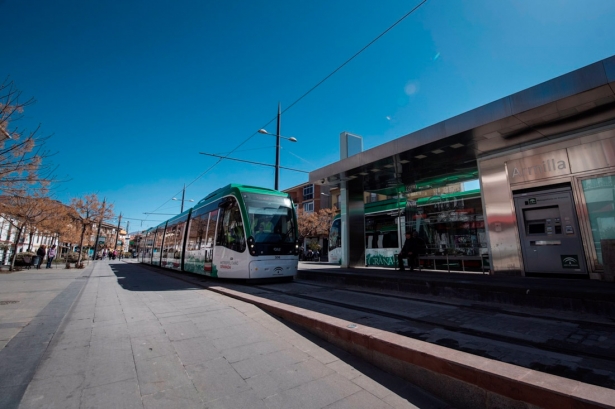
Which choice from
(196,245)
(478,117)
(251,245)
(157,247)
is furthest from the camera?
(157,247)

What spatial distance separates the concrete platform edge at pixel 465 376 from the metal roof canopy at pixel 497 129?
600cm

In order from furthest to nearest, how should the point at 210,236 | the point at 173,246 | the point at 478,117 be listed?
the point at 173,246 < the point at 210,236 < the point at 478,117

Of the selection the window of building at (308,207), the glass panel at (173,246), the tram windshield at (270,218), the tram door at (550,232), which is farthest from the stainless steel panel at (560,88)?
the window of building at (308,207)

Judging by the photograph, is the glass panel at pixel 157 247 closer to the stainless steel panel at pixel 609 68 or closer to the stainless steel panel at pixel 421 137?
the stainless steel panel at pixel 421 137

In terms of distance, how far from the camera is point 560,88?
573 cm

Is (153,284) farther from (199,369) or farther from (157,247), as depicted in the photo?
(157,247)

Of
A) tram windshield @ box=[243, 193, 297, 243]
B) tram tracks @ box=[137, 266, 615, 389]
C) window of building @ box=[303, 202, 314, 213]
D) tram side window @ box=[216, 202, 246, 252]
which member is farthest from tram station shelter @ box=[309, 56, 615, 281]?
window of building @ box=[303, 202, 314, 213]

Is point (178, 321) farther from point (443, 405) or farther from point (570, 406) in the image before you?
point (570, 406)

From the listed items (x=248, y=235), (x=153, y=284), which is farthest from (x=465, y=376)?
(x=153, y=284)

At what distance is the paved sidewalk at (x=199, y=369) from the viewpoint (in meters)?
2.45

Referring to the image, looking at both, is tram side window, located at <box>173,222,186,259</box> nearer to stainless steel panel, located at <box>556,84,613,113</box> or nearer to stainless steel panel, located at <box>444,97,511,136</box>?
stainless steel panel, located at <box>444,97,511,136</box>

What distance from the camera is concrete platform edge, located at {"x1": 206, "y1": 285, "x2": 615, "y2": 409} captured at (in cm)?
185

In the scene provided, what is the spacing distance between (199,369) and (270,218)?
6.99m

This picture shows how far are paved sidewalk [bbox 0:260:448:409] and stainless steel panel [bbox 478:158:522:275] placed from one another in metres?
7.06
